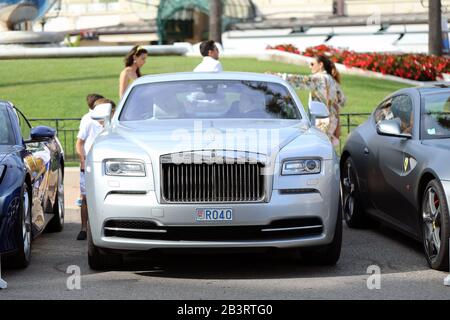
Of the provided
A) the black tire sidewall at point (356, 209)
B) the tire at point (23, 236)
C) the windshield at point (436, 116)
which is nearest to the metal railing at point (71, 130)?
the black tire sidewall at point (356, 209)

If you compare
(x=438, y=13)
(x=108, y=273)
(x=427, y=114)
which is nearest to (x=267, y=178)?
(x=108, y=273)

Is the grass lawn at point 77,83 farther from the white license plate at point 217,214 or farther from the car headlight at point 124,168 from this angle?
the white license plate at point 217,214

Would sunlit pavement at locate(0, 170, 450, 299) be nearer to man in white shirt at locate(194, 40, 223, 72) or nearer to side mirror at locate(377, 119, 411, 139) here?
side mirror at locate(377, 119, 411, 139)

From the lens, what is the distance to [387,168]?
10609 mm

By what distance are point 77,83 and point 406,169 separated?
18.6 metres

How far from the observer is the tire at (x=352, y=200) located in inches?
467

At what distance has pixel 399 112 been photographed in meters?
11.2

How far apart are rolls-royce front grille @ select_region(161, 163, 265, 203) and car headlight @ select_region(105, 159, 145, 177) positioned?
0.60 ft

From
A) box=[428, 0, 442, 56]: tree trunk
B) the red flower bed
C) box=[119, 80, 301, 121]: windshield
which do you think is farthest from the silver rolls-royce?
box=[428, 0, 442, 56]: tree trunk

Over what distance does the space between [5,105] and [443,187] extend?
4.31 m

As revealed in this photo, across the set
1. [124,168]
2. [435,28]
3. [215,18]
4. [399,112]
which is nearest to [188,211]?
[124,168]

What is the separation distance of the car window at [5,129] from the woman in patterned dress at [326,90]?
3.83 metres

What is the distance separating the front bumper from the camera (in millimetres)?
8703

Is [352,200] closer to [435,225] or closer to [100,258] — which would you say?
[435,225]
